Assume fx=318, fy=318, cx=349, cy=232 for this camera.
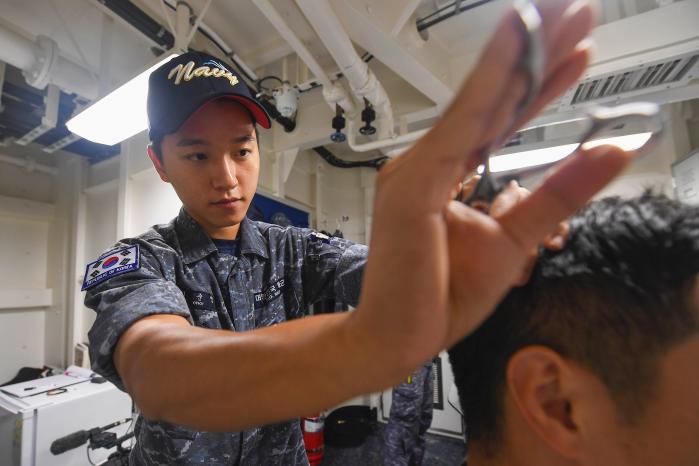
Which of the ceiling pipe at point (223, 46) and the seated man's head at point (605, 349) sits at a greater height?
the ceiling pipe at point (223, 46)

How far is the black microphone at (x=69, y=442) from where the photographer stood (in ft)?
5.61

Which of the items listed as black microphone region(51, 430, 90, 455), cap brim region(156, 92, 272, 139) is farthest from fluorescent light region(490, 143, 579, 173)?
black microphone region(51, 430, 90, 455)

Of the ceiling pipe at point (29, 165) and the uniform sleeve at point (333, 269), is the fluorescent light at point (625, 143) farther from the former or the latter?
the ceiling pipe at point (29, 165)

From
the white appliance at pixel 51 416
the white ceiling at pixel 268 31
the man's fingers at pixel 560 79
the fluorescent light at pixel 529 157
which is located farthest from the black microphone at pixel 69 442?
the fluorescent light at pixel 529 157

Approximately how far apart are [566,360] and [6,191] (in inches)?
162

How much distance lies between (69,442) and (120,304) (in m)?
1.94

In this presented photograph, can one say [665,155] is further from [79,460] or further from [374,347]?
[79,460]

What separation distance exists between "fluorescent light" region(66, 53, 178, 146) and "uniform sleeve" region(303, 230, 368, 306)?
114 centimetres

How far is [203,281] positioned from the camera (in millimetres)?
864

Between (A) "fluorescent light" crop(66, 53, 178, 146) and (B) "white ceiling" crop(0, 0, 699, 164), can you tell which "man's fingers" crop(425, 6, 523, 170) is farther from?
(A) "fluorescent light" crop(66, 53, 178, 146)

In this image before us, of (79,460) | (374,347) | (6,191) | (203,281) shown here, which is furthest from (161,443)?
(6,191)

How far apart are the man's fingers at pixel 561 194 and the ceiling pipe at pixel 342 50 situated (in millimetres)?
1334

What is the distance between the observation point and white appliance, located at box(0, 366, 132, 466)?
172 centimetres

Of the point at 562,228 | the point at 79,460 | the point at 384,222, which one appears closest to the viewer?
the point at 384,222
